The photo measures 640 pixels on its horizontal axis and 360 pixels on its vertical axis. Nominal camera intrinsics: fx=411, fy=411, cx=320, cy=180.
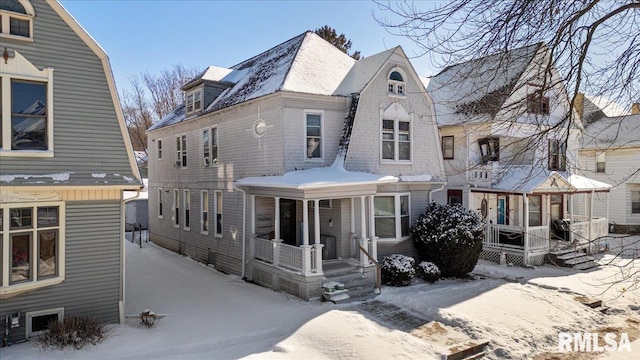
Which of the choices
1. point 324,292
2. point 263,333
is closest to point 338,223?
point 324,292

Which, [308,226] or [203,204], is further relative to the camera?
[203,204]

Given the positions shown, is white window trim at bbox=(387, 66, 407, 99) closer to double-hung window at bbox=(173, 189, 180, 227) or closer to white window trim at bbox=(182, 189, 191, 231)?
white window trim at bbox=(182, 189, 191, 231)

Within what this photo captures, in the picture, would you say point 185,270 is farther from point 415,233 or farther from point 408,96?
point 408,96

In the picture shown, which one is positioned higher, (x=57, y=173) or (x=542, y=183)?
(x=57, y=173)

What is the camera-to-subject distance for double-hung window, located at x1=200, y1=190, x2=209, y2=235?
61.4 feet

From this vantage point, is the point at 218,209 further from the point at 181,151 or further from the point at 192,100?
the point at 192,100

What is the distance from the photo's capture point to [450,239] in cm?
1526

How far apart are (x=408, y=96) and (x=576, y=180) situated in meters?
10.8

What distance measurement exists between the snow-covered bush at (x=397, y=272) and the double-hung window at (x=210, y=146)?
8573mm

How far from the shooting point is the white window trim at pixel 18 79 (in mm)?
8945

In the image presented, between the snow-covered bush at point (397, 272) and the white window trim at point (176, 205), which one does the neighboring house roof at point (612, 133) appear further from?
the white window trim at point (176, 205)

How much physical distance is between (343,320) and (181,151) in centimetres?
1411

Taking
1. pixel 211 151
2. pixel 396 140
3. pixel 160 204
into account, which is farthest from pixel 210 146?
pixel 396 140

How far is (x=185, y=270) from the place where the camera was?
1712cm
